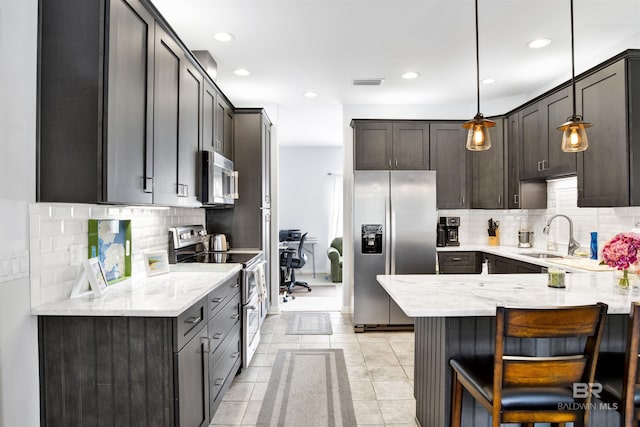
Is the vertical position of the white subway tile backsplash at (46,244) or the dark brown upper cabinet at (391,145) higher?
the dark brown upper cabinet at (391,145)

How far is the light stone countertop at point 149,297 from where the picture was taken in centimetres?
168

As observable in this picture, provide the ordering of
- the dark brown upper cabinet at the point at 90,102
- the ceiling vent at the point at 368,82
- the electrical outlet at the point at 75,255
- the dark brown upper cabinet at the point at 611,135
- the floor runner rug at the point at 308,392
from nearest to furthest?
the dark brown upper cabinet at the point at 90,102, the electrical outlet at the point at 75,255, the floor runner rug at the point at 308,392, the dark brown upper cabinet at the point at 611,135, the ceiling vent at the point at 368,82

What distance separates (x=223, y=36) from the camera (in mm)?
2996

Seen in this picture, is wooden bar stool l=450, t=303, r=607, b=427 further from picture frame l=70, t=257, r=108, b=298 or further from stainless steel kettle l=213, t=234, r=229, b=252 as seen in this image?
stainless steel kettle l=213, t=234, r=229, b=252

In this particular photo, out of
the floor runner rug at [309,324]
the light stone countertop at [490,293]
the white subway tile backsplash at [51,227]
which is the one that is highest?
the white subway tile backsplash at [51,227]

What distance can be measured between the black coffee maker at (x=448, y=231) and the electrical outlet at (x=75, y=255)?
12.8 feet

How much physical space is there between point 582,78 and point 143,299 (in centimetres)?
370

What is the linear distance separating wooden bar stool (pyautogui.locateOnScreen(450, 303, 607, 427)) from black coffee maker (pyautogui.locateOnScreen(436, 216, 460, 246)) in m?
3.32

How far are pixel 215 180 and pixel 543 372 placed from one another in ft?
8.44

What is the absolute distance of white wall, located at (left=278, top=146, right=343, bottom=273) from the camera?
805 cm

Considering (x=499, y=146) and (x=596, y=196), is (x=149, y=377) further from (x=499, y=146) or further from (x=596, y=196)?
(x=499, y=146)

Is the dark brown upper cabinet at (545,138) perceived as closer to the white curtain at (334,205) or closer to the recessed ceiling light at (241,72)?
the recessed ceiling light at (241,72)

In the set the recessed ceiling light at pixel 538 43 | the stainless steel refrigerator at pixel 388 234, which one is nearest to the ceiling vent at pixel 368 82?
the stainless steel refrigerator at pixel 388 234

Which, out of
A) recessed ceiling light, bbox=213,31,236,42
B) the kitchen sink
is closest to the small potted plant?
the kitchen sink
